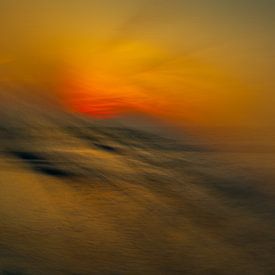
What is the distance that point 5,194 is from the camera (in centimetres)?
466

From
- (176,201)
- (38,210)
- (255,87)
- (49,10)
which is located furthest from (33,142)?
(49,10)

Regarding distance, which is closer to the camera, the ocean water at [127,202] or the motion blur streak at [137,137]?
the ocean water at [127,202]

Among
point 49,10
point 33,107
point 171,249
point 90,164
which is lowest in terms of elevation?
point 171,249

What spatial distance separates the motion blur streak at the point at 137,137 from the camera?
3.96m

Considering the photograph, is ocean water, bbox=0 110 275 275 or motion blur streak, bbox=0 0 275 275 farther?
motion blur streak, bbox=0 0 275 275

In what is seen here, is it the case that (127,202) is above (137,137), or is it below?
below

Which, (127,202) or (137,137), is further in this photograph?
(137,137)

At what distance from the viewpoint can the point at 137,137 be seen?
5.65 metres

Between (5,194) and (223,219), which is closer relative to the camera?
(223,219)

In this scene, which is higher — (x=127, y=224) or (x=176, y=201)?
(x=176, y=201)

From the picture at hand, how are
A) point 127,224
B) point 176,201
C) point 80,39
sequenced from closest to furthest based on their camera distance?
point 127,224, point 176,201, point 80,39

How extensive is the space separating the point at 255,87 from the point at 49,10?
3.44 metres

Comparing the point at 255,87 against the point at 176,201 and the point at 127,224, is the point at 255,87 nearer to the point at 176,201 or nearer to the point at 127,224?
the point at 176,201

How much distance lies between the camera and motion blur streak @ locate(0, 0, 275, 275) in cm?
396
